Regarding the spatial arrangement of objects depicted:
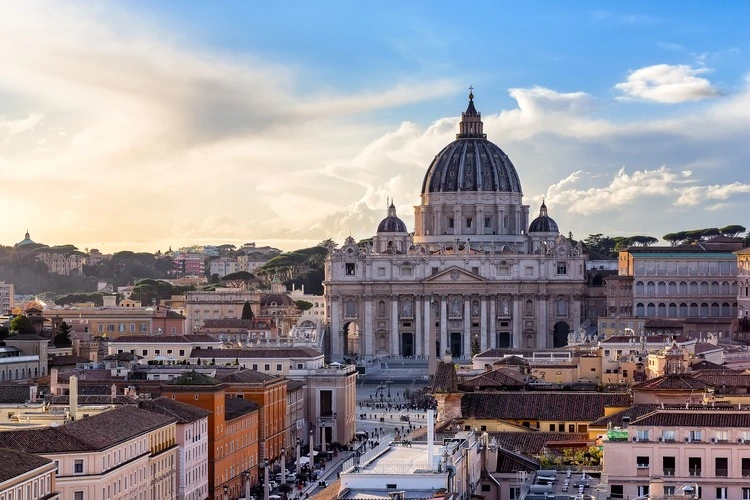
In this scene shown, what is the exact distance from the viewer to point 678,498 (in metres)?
34.0

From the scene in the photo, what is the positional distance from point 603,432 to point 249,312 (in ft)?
383

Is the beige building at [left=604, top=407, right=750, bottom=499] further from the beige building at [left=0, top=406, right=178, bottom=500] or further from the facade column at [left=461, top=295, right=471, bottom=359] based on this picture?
the facade column at [left=461, top=295, right=471, bottom=359]

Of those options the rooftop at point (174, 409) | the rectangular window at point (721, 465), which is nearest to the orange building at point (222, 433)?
the rooftop at point (174, 409)

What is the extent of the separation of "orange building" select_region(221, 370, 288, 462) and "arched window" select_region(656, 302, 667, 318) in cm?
7719

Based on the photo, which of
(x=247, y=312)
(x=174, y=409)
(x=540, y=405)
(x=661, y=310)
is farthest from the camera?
(x=247, y=312)

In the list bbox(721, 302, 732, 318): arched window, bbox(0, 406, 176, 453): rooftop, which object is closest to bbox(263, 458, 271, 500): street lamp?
bbox(0, 406, 176, 453): rooftop

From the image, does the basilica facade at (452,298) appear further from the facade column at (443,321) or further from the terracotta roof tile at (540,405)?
the terracotta roof tile at (540,405)

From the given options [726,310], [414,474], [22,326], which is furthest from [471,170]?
[414,474]

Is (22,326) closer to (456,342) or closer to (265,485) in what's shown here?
(456,342)

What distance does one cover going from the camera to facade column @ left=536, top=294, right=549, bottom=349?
16688 centimetres

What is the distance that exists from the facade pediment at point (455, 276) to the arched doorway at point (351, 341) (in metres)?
7.67

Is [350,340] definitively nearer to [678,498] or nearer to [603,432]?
[603,432]

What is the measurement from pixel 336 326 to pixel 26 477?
12619cm

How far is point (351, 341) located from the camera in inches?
7219
